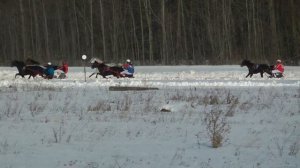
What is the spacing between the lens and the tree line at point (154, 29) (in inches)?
2147

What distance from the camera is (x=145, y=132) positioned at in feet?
33.9

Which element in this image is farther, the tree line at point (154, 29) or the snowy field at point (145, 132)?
the tree line at point (154, 29)

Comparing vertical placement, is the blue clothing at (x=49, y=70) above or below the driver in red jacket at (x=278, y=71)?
above

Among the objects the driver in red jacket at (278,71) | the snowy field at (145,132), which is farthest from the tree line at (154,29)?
the snowy field at (145,132)

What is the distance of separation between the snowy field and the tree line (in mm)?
34676

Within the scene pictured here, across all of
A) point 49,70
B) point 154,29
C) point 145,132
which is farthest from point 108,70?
point 154,29

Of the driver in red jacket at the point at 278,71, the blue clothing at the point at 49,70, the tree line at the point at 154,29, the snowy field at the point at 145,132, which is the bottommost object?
the snowy field at the point at 145,132

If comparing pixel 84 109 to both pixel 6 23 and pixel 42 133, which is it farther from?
pixel 6 23

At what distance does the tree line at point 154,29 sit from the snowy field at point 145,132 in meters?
34.7

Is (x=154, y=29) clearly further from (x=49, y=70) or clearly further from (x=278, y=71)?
(x=278, y=71)

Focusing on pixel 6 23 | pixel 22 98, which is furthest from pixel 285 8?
pixel 22 98

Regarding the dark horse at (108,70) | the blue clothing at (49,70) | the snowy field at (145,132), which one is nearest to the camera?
the snowy field at (145,132)

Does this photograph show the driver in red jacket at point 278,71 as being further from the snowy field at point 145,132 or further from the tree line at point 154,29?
the tree line at point 154,29

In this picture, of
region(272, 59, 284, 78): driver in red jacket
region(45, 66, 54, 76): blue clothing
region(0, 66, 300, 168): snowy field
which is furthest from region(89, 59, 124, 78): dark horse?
region(0, 66, 300, 168): snowy field
